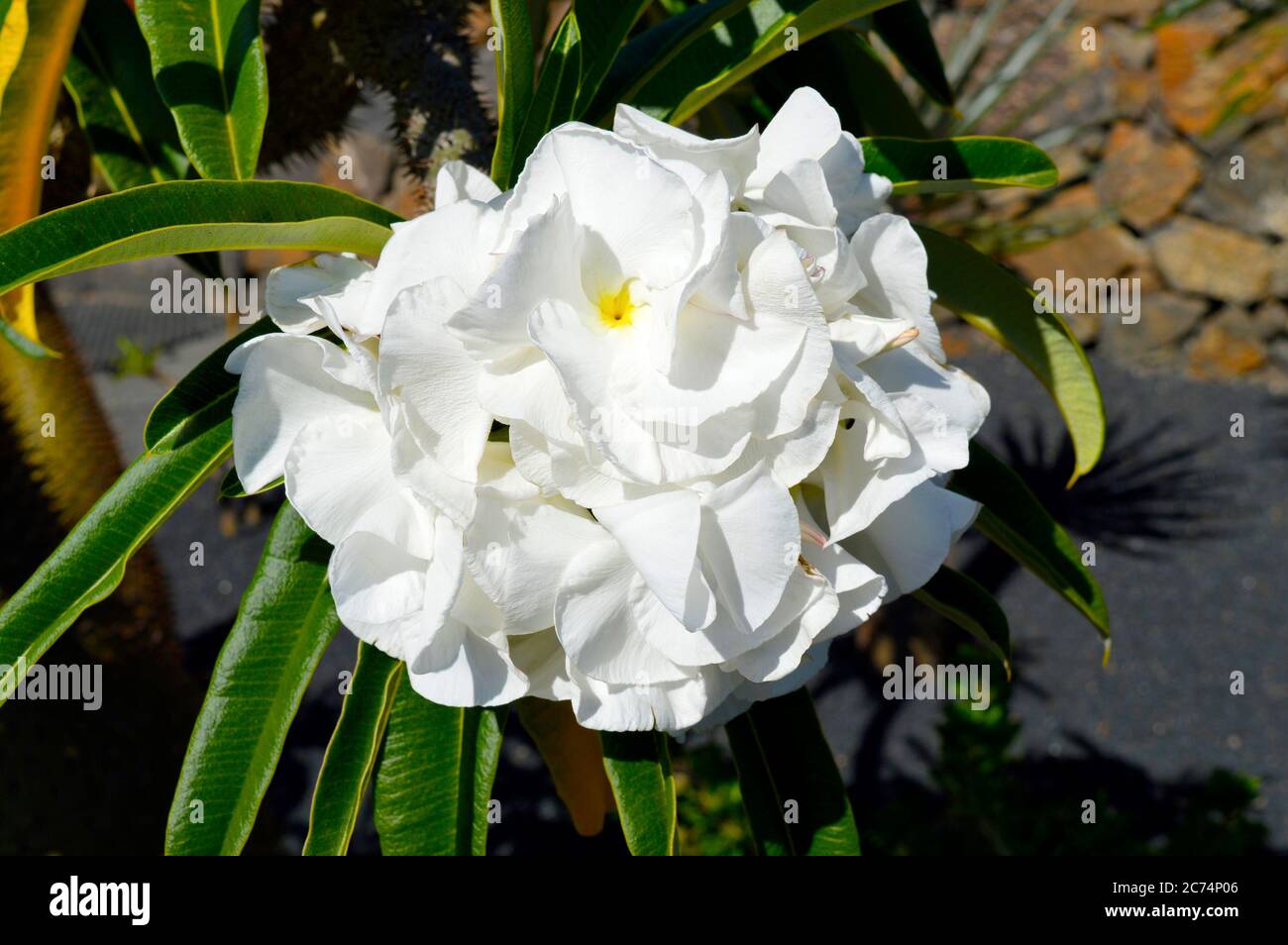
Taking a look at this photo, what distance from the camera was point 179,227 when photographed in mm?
796

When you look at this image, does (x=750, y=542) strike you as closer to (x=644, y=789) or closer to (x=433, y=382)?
(x=433, y=382)

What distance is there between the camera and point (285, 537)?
3.13 feet

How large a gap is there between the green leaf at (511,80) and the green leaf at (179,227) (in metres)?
0.14

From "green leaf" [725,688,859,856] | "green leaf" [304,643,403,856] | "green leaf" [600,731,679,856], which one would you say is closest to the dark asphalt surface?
"green leaf" [725,688,859,856]

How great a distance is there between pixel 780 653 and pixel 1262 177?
4357 millimetres

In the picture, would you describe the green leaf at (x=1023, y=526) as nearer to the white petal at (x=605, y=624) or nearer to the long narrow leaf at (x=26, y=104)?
the white petal at (x=605, y=624)

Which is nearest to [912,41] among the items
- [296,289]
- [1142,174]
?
[296,289]

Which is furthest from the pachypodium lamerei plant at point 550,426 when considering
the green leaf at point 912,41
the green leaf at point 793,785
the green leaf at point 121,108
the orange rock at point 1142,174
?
the orange rock at point 1142,174

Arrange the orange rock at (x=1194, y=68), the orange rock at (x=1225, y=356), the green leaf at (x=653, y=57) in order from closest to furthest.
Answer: the green leaf at (x=653, y=57) → the orange rock at (x=1194, y=68) → the orange rock at (x=1225, y=356)

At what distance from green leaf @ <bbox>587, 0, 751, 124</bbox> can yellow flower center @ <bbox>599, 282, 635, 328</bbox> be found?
337 mm

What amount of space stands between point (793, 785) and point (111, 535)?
68cm

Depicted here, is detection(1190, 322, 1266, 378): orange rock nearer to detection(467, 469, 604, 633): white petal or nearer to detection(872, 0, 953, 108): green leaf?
detection(872, 0, 953, 108): green leaf

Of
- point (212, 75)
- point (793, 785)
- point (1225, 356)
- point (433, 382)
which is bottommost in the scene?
point (793, 785)

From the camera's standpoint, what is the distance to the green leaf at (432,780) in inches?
38.6
